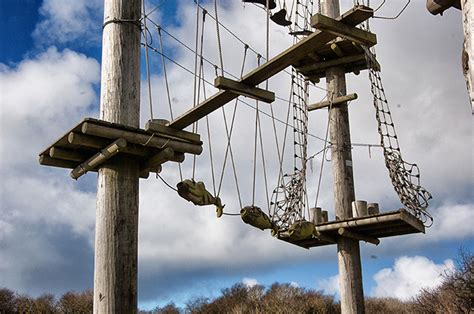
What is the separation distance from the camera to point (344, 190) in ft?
35.1

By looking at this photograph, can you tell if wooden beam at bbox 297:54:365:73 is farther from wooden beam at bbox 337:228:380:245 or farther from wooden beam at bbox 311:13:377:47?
wooden beam at bbox 311:13:377:47

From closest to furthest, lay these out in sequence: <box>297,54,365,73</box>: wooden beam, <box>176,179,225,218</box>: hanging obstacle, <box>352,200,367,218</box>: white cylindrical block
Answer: <box>176,179,225,218</box>: hanging obstacle, <box>352,200,367,218</box>: white cylindrical block, <box>297,54,365,73</box>: wooden beam

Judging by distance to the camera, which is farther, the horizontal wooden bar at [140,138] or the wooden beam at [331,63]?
the wooden beam at [331,63]

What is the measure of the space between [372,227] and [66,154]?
5986mm

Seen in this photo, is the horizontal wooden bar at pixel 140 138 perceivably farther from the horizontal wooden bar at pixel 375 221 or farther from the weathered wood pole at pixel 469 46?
the horizontal wooden bar at pixel 375 221

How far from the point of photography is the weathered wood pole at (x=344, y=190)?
1041cm

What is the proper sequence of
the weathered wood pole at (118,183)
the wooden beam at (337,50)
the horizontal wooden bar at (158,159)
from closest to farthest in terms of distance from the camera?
the weathered wood pole at (118,183)
the horizontal wooden bar at (158,159)
the wooden beam at (337,50)

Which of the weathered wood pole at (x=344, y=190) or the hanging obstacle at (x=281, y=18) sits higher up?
the hanging obstacle at (x=281, y=18)

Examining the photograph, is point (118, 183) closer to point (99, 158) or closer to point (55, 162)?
point (99, 158)

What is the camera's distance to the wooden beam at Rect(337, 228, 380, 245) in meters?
10.3

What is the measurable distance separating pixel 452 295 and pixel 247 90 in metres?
18.0

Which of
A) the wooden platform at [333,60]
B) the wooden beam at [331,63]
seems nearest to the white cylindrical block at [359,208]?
the wooden platform at [333,60]

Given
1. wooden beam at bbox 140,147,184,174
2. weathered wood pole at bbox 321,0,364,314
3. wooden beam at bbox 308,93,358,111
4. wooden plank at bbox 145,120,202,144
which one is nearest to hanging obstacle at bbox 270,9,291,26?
weathered wood pole at bbox 321,0,364,314

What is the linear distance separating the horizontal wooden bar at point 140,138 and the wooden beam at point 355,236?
485 cm
